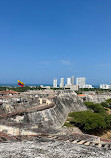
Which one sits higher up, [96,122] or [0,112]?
[0,112]

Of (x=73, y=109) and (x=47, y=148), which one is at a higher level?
(x=47, y=148)

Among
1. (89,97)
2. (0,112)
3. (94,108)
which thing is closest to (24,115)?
(0,112)

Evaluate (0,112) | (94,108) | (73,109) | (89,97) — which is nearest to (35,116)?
(0,112)

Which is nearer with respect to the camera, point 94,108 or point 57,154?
point 57,154

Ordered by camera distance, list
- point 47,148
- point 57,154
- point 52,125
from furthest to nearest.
A: 1. point 52,125
2. point 47,148
3. point 57,154

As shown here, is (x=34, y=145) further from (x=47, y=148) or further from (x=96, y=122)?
(x=96, y=122)

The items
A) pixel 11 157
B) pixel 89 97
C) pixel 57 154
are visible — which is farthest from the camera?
pixel 89 97

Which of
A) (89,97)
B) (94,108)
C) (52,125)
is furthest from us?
(89,97)

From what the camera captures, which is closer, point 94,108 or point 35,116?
point 35,116

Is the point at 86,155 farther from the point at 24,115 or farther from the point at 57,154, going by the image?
the point at 24,115
